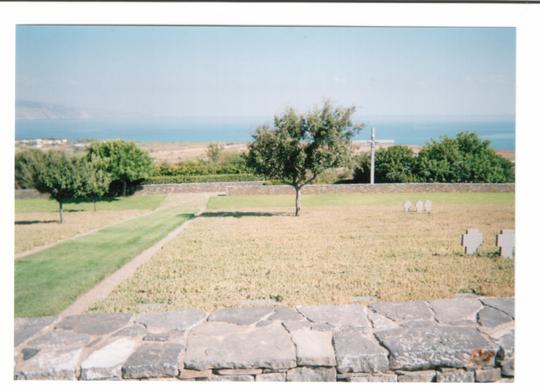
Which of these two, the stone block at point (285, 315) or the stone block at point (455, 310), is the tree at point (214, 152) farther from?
the stone block at point (455, 310)

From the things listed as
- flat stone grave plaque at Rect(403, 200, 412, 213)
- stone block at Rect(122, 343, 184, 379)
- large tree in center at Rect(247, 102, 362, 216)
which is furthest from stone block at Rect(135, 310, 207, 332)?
large tree in center at Rect(247, 102, 362, 216)

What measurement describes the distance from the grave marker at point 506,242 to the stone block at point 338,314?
265 cm

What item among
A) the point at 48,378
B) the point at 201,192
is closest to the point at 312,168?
the point at 201,192

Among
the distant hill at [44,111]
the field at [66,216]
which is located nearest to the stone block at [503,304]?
the distant hill at [44,111]

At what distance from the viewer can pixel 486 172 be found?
673cm

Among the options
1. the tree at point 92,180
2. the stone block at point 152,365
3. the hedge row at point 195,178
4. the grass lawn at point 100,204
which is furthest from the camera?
the hedge row at point 195,178

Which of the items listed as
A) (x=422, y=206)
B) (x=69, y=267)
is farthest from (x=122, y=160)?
(x=422, y=206)

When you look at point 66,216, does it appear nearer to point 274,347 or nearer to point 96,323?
point 96,323

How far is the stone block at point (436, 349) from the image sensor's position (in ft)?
13.6

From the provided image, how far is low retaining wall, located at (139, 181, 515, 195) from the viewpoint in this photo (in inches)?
272

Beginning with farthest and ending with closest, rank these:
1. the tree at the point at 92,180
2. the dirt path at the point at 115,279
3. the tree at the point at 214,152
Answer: the tree at the point at 214,152
the tree at the point at 92,180
the dirt path at the point at 115,279

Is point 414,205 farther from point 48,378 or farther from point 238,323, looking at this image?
point 48,378

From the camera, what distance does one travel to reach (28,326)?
4.70m

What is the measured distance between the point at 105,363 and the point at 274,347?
178cm
